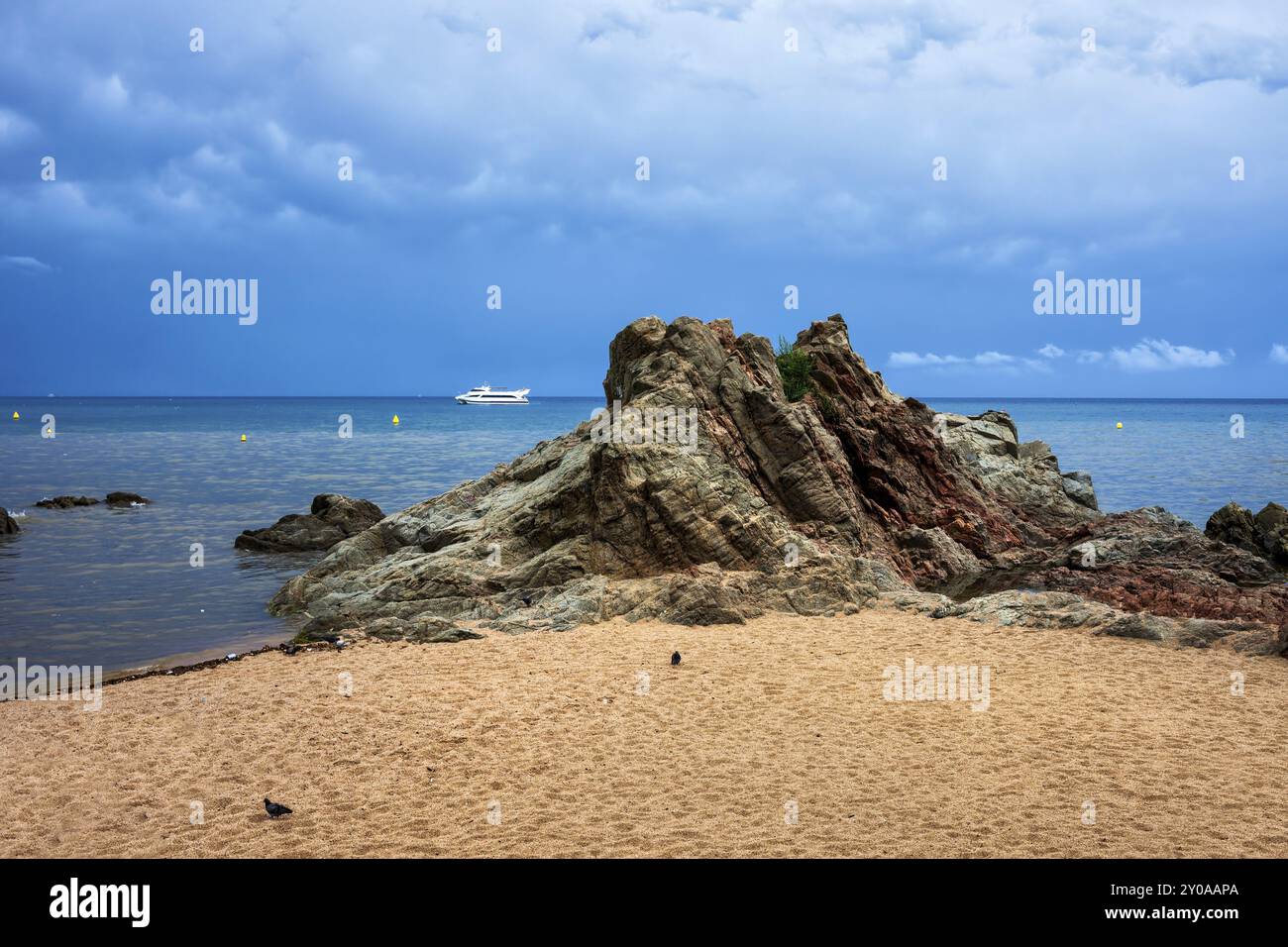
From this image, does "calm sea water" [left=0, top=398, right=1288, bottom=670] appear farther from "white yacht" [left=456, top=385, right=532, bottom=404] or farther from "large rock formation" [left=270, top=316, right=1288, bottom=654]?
"white yacht" [left=456, top=385, right=532, bottom=404]

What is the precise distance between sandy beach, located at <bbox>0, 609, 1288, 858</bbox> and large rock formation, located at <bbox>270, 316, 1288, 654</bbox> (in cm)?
286

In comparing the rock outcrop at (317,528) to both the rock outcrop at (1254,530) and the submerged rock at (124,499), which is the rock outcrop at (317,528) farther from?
the rock outcrop at (1254,530)

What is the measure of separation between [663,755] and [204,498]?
39913mm

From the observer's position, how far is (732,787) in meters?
10.9

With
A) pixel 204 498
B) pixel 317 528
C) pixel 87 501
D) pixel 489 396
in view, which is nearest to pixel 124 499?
pixel 87 501

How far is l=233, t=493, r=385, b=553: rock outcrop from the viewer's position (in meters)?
31.0

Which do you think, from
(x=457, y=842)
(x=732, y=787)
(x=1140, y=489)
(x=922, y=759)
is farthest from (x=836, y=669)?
(x=1140, y=489)

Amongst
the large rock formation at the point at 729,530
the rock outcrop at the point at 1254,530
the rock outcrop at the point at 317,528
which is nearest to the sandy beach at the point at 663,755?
the large rock formation at the point at 729,530

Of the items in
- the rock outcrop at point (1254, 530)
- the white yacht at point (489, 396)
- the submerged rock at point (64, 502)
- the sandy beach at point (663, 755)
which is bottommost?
the sandy beach at point (663, 755)

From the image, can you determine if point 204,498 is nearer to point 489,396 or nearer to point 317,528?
point 317,528

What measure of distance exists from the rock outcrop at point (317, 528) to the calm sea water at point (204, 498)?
3.03 feet

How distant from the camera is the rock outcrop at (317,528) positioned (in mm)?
31031

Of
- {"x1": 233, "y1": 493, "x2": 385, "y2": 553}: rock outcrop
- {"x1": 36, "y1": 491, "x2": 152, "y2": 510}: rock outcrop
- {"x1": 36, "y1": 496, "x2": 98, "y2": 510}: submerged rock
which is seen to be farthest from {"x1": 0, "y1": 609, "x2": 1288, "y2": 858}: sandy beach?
{"x1": 36, "y1": 496, "x2": 98, "y2": 510}: submerged rock

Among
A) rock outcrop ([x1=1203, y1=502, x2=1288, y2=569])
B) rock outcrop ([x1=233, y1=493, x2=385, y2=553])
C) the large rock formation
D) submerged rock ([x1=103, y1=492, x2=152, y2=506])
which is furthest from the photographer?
submerged rock ([x1=103, y1=492, x2=152, y2=506])
